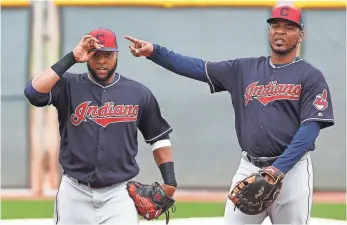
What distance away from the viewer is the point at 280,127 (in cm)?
425

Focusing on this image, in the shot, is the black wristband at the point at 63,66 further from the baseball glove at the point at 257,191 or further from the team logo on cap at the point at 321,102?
the team logo on cap at the point at 321,102

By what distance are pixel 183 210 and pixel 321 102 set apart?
3.93m

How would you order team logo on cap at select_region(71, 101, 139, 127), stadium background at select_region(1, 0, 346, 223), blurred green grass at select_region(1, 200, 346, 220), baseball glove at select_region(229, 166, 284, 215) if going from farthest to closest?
1. stadium background at select_region(1, 0, 346, 223)
2. blurred green grass at select_region(1, 200, 346, 220)
3. team logo on cap at select_region(71, 101, 139, 127)
4. baseball glove at select_region(229, 166, 284, 215)

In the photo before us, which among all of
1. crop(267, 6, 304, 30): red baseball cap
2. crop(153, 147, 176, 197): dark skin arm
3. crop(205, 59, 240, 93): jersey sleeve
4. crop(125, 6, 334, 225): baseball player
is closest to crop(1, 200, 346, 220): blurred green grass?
crop(153, 147, 176, 197): dark skin arm

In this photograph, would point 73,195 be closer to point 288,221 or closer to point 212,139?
point 288,221

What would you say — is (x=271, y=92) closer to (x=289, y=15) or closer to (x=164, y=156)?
(x=289, y=15)

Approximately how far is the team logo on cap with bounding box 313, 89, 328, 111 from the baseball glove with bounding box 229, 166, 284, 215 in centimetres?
41

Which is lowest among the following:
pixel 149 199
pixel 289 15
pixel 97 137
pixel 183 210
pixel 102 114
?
pixel 183 210

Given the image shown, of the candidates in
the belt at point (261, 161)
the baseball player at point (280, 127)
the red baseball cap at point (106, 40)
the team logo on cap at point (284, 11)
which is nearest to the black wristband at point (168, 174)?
the baseball player at point (280, 127)

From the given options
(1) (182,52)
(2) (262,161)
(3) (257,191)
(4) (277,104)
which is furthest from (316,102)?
(1) (182,52)

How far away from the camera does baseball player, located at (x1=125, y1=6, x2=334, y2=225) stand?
4152mm

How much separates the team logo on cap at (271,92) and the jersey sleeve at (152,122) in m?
0.53

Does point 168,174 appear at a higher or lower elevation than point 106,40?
lower

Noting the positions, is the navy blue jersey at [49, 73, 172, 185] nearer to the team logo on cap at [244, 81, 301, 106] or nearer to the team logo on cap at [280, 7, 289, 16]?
the team logo on cap at [244, 81, 301, 106]
